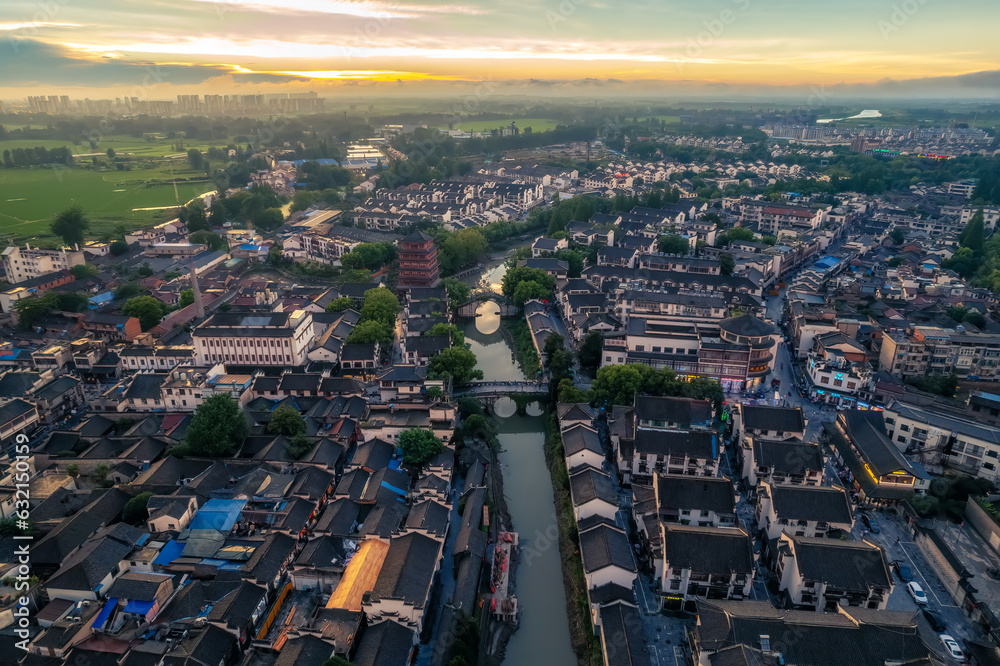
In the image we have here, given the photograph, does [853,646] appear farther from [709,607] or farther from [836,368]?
[836,368]

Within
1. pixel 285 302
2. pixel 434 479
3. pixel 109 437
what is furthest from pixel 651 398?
pixel 285 302

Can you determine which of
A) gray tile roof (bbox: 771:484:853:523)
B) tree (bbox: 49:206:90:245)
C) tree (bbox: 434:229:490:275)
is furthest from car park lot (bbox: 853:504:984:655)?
tree (bbox: 49:206:90:245)

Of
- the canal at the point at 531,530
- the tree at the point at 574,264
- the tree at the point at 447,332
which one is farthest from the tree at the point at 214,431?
the tree at the point at 574,264

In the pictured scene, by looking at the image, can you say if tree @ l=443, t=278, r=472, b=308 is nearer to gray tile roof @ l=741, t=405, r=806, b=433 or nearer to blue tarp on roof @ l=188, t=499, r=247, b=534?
gray tile roof @ l=741, t=405, r=806, b=433

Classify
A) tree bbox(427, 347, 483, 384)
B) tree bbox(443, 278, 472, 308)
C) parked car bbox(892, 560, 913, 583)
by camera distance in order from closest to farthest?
parked car bbox(892, 560, 913, 583), tree bbox(427, 347, 483, 384), tree bbox(443, 278, 472, 308)

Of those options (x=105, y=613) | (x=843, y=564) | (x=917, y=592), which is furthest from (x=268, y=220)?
(x=917, y=592)

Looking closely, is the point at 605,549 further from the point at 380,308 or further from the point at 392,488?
the point at 380,308
